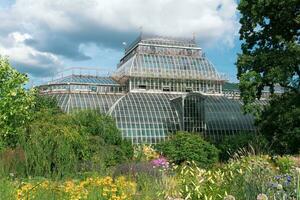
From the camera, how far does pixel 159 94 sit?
5175 centimetres

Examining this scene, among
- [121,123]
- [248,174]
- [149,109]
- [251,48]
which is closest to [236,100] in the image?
[149,109]

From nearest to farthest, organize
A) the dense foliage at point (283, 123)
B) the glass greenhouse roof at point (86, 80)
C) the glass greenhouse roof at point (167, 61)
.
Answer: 1. the dense foliage at point (283, 123)
2. the glass greenhouse roof at point (86, 80)
3. the glass greenhouse roof at point (167, 61)

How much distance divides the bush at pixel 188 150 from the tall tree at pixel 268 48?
767 cm

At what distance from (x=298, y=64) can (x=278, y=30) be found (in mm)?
2648

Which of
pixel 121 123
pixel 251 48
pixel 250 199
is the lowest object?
pixel 250 199

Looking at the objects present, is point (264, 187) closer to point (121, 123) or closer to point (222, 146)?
point (222, 146)

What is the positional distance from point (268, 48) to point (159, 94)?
1054 inches

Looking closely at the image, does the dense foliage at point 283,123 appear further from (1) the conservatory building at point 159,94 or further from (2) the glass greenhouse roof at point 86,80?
(2) the glass greenhouse roof at point 86,80

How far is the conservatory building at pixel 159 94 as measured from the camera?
45.7 meters

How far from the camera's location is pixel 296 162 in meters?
17.8

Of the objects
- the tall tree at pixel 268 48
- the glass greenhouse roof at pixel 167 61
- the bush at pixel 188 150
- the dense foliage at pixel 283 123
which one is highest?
the glass greenhouse roof at pixel 167 61

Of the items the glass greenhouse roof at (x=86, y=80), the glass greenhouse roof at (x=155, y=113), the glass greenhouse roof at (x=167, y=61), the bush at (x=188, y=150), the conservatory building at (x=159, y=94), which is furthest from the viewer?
the glass greenhouse roof at (x=167, y=61)

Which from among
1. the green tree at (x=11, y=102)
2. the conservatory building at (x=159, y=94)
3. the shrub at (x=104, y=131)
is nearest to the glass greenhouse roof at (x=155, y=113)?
the conservatory building at (x=159, y=94)

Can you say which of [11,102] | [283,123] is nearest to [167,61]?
[11,102]
